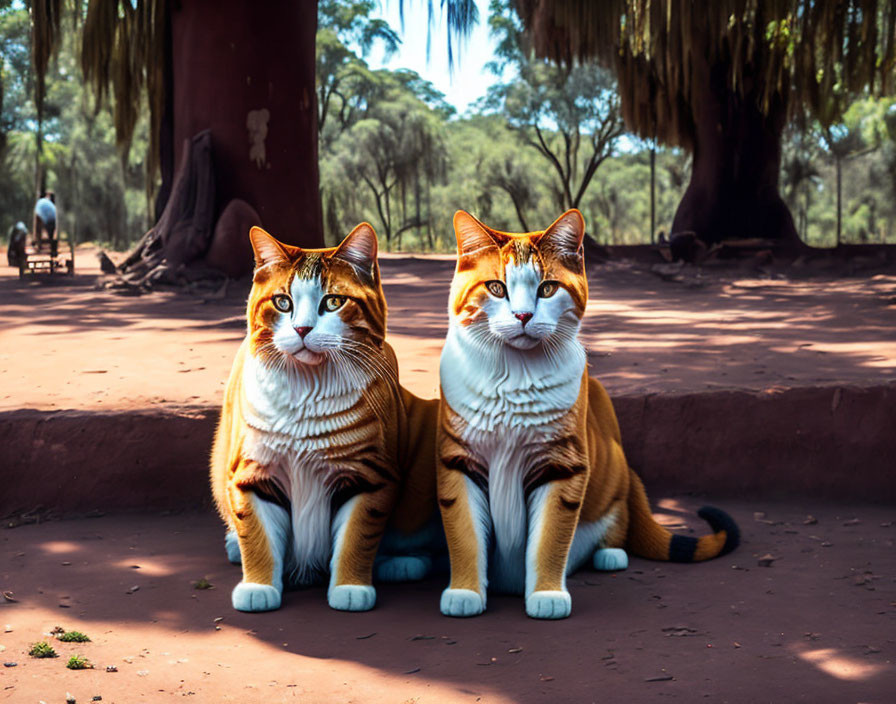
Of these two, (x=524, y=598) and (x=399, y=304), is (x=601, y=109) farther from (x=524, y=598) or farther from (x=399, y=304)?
(x=524, y=598)

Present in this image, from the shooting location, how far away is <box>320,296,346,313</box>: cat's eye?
119 inches

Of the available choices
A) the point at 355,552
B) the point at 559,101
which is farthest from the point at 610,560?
the point at 559,101

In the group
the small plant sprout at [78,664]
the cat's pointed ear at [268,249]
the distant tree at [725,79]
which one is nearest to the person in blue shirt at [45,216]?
the distant tree at [725,79]

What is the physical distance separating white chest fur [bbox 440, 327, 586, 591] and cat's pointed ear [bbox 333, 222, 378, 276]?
0.38 metres

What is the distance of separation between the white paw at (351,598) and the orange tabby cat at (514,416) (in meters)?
0.24

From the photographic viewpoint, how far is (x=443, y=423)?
10.5ft

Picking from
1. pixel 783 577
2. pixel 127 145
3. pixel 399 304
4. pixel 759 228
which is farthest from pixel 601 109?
pixel 783 577

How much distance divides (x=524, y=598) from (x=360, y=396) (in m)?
0.85

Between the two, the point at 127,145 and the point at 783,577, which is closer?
the point at 783,577

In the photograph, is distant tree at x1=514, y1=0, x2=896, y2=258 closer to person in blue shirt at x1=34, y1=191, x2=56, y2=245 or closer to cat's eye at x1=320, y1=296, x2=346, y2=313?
person in blue shirt at x1=34, y1=191, x2=56, y2=245

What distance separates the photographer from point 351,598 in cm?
306

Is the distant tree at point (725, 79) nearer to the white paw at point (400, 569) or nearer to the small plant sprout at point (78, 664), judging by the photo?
the white paw at point (400, 569)

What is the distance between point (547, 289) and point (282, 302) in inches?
32.0

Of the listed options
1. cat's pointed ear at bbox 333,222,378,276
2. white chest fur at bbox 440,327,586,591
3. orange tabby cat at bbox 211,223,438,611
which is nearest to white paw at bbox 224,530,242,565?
orange tabby cat at bbox 211,223,438,611
